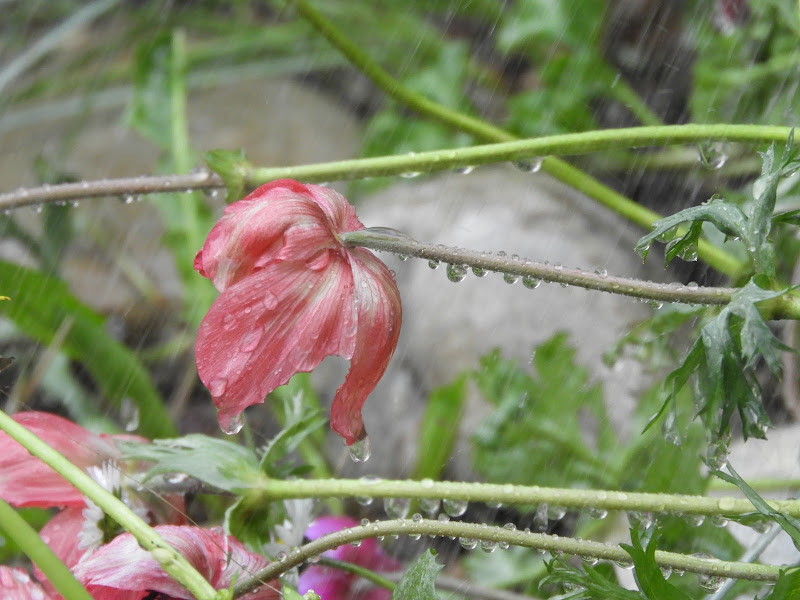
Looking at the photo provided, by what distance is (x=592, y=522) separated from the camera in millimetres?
867

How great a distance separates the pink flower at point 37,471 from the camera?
54 cm

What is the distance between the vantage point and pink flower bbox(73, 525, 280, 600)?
0.46 m

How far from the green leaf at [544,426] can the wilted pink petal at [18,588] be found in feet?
1.65

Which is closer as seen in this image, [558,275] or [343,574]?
[558,275]

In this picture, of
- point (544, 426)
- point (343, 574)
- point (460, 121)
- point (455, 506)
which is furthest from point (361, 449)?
point (544, 426)

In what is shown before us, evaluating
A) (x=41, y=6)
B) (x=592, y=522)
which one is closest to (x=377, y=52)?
(x=41, y=6)

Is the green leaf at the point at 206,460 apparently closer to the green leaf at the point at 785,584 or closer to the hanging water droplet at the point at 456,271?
the hanging water droplet at the point at 456,271

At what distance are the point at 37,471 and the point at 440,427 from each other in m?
0.58

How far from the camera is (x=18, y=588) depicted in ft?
1.59

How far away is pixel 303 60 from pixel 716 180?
1.11 m

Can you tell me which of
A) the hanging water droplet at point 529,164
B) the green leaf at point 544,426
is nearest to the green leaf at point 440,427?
the green leaf at point 544,426

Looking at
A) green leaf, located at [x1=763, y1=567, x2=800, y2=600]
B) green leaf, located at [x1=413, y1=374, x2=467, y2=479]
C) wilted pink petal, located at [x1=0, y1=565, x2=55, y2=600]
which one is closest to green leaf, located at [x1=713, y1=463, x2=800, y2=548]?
green leaf, located at [x1=763, y1=567, x2=800, y2=600]

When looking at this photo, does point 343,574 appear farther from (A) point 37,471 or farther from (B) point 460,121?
(B) point 460,121

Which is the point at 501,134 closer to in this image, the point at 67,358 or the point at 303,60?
the point at 67,358
